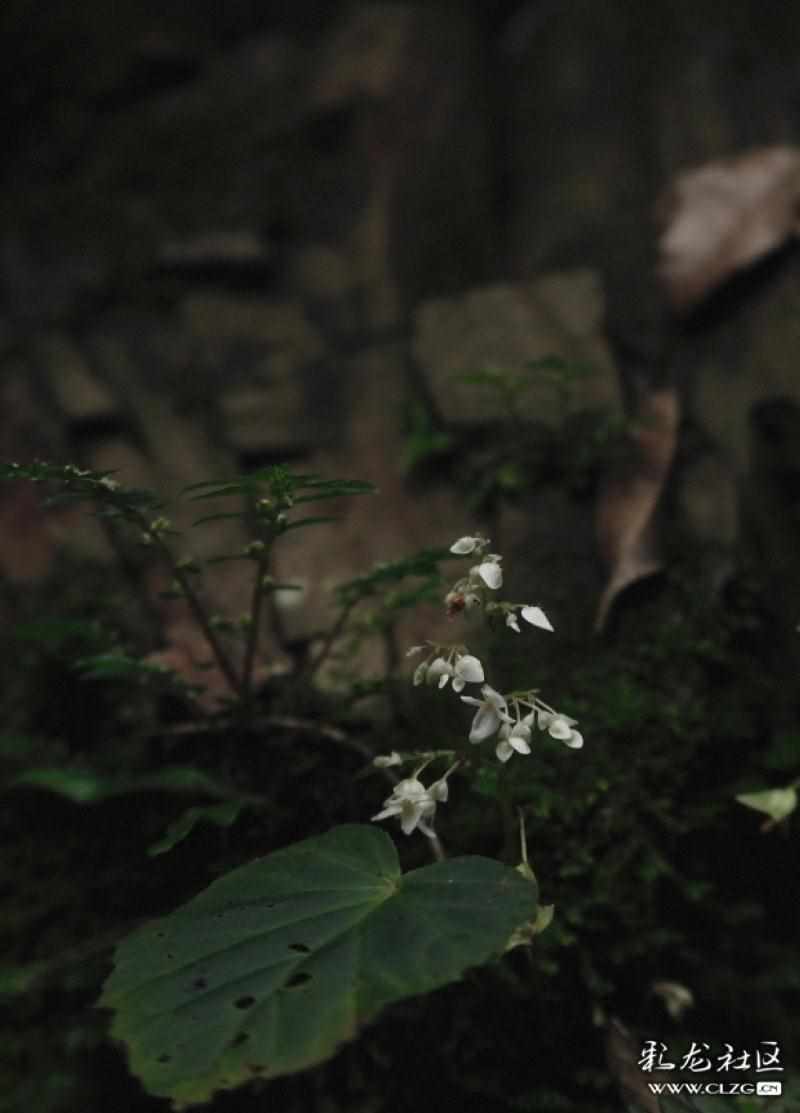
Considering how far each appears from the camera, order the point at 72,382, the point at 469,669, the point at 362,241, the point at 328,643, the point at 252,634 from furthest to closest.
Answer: the point at 362,241 → the point at 72,382 → the point at 328,643 → the point at 252,634 → the point at 469,669

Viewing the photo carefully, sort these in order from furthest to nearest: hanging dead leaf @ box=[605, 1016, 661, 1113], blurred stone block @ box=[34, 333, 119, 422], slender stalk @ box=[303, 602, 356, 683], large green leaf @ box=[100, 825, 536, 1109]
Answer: blurred stone block @ box=[34, 333, 119, 422]
slender stalk @ box=[303, 602, 356, 683]
hanging dead leaf @ box=[605, 1016, 661, 1113]
large green leaf @ box=[100, 825, 536, 1109]

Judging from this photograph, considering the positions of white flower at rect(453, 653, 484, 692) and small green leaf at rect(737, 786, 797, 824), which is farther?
small green leaf at rect(737, 786, 797, 824)

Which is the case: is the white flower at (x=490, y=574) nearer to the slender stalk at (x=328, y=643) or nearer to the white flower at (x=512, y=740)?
the white flower at (x=512, y=740)

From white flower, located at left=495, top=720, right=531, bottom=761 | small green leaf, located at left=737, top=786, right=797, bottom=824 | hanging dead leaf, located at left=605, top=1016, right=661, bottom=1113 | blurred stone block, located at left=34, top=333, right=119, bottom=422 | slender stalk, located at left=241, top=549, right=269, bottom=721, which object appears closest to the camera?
white flower, located at left=495, top=720, right=531, bottom=761

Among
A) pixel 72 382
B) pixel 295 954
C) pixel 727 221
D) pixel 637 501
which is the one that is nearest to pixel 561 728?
pixel 295 954

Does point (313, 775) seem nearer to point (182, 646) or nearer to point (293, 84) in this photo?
point (182, 646)

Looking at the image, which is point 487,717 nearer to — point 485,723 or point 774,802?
point 485,723

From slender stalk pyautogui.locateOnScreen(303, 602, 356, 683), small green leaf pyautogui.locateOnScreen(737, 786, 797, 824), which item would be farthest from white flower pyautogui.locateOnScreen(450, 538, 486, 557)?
small green leaf pyautogui.locateOnScreen(737, 786, 797, 824)

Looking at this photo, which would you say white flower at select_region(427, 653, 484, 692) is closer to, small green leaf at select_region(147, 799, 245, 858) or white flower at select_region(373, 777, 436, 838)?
white flower at select_region(373, 777, 436, 838)
